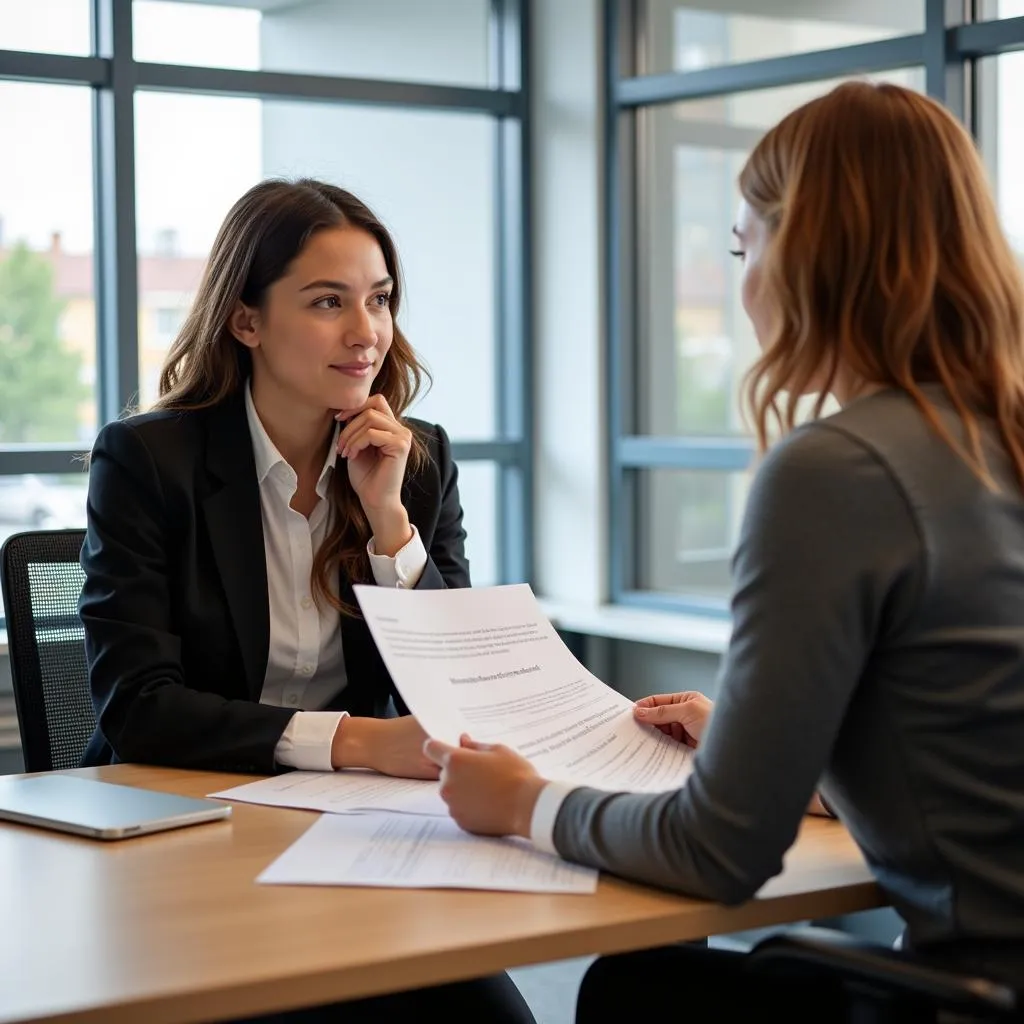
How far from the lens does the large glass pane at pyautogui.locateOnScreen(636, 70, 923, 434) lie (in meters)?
4.40

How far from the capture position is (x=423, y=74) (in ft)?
15.4

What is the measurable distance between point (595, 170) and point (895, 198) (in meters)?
3.36

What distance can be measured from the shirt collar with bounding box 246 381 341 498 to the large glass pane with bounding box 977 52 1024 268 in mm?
2026

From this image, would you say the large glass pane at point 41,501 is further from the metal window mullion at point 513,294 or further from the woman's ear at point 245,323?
the woman's ear at point 245,323

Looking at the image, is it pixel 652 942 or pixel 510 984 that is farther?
pixel 510 984

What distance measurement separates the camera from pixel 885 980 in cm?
115

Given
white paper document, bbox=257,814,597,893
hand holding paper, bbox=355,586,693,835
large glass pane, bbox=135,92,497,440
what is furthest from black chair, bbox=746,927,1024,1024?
large glass pane, bbox=135,92,497,440

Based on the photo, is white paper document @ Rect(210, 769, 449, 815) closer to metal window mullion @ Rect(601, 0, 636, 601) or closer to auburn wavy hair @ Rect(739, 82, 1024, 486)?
auburn wavy hair @ Rect(739, 82, 1024, 486)

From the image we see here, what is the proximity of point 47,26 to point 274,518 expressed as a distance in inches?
93.7

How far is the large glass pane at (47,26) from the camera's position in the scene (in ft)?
12.9

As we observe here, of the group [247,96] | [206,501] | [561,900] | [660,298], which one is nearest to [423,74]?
[247,96]

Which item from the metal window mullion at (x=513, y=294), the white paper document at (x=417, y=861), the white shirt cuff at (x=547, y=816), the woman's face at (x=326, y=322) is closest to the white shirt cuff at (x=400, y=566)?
the woman's face at (x=326, y=322)

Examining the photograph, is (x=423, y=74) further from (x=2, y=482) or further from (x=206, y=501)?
(x=206, y=501)

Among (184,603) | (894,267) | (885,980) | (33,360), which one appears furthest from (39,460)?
(885,980)
